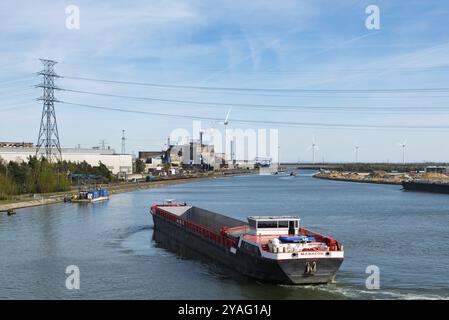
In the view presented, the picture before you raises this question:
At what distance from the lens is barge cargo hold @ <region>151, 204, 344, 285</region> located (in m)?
20.9

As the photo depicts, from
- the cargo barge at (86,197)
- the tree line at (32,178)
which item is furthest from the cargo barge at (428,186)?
the tree line at (32,178)

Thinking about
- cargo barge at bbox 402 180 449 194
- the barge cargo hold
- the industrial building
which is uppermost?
the industrial building

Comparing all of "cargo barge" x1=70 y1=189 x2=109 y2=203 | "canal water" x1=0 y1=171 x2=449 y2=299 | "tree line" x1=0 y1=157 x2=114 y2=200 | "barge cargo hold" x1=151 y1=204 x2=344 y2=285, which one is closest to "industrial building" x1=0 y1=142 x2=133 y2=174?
"tree line" x1=0 y1=157 x2=114 y2=200

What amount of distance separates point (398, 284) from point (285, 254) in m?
4.71

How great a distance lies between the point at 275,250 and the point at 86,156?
98.4 metres

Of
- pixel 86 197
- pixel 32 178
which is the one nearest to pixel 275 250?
pixel 86 197

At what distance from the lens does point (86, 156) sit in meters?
115

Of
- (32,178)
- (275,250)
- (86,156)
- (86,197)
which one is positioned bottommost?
(86,197)

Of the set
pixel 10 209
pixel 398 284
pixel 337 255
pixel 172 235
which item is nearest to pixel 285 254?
pixel 337 255

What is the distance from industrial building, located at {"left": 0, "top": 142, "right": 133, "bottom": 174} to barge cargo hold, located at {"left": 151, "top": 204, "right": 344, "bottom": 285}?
68953mm

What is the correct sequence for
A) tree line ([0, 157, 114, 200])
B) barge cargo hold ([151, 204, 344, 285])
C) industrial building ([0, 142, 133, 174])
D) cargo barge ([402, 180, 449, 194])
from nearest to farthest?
barge cargo hold ([151, 204, 344, 285]) < tree line ([0, 157, 114, 200]) < industrial building ([0, 142, 133, 174]) < cargo barge ([402, 180, 449, 194])

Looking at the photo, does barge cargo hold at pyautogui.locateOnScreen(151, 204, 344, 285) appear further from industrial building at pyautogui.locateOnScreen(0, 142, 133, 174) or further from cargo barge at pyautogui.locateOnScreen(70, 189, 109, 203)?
industrial building at pyautogui.locateOnScreen(0, 142, 133, 174)

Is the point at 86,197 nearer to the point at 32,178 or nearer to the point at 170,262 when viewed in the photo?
the point at 32,178

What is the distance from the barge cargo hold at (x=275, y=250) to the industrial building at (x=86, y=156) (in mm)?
68953
